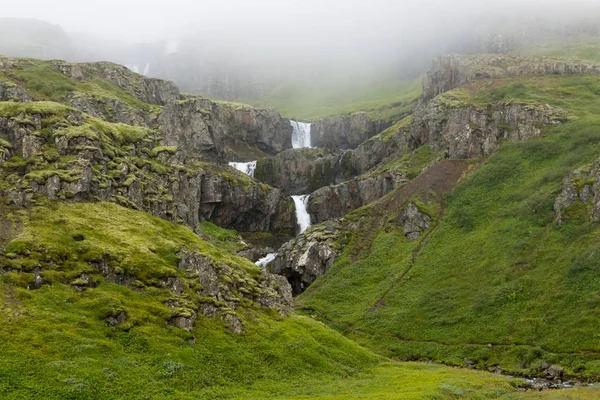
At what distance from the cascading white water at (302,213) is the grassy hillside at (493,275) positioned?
109 feet

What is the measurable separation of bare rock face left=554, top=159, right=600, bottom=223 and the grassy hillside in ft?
5.89

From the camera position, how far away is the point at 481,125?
146m

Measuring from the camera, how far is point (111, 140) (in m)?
88.6

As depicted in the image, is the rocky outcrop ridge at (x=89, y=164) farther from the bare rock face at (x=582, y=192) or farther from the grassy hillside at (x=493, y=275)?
the bare rock face at (x=582, y=192)

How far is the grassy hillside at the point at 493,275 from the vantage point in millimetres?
76312

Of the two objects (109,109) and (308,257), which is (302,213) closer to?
(308,257)

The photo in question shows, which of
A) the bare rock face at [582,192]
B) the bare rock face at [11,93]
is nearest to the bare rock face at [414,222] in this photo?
the bare rock face at [582,192]

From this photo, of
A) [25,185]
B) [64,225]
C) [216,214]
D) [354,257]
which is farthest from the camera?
[216,214]

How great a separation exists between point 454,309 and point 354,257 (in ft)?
123

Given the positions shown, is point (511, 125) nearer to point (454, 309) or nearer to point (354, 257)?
point (354, 257)

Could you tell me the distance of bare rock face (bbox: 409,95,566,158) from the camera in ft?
446

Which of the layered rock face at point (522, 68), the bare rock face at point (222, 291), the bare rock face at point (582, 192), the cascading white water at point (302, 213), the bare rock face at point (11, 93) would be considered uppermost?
the layered rock face at point (522, 68)

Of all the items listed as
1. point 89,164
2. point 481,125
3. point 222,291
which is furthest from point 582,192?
point 89,164

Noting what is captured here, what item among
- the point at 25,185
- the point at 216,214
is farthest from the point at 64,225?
the point at 216,214
